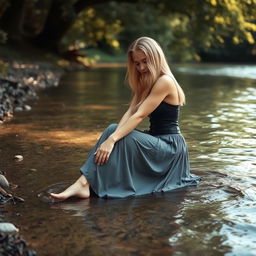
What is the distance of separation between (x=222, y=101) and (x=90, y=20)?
2538 centimetres

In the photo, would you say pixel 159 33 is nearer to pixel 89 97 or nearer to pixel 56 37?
pixel 56 37

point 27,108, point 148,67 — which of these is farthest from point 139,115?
point 27,108

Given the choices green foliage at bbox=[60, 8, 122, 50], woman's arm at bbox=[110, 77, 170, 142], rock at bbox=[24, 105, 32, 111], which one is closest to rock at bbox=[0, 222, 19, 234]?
woman's arm at bbox=[110, 77, 170, 142]

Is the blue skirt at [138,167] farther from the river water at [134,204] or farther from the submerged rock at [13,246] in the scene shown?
the submerged rock at [13,246]

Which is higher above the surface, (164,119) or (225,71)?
(164,119)

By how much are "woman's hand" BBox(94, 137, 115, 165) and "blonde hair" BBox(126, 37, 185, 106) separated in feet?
2.18

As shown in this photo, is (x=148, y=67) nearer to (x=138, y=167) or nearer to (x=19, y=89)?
(x=138, y=167)

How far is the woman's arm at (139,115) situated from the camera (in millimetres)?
5285

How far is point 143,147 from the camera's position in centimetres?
545

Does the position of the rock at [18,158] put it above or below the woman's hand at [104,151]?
below

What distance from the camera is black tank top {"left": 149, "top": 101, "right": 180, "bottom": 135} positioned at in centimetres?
570

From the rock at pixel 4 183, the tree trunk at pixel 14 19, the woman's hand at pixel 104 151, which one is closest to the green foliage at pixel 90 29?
the tree trunk at pixel 14 19

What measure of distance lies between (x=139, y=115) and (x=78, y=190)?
91cm

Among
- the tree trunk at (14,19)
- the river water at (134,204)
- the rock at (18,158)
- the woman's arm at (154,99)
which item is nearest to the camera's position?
the river water at (134,204)
